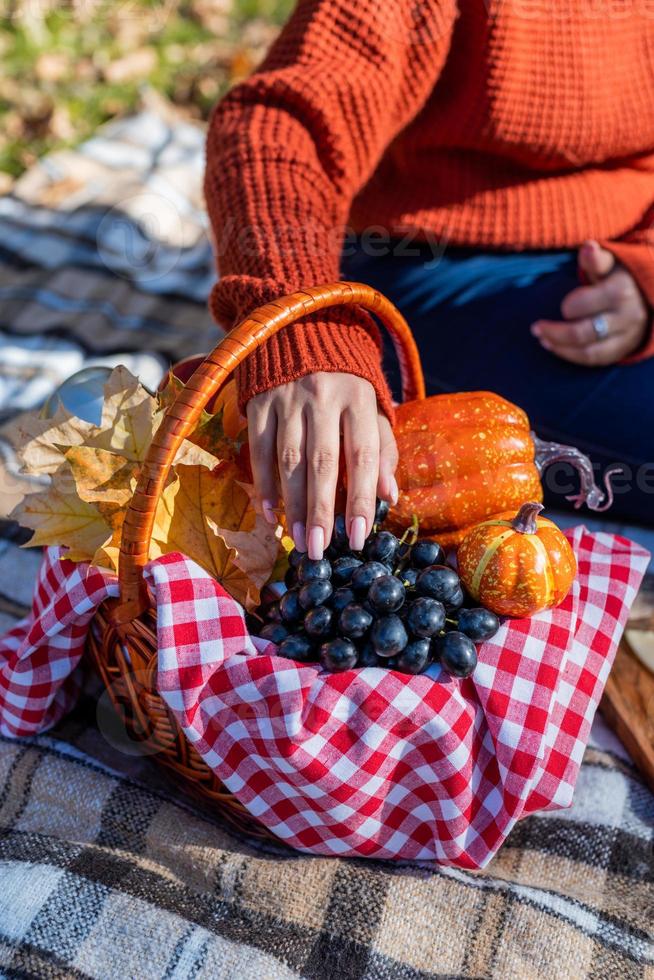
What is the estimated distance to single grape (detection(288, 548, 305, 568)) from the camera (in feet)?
2.93

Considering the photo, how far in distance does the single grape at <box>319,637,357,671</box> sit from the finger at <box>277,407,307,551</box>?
4.3 inches

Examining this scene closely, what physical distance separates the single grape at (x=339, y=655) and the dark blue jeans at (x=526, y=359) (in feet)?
2.08

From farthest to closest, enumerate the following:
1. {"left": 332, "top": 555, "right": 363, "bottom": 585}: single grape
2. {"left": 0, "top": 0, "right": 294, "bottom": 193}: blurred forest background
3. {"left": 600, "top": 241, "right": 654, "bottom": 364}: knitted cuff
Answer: {"left": 0, "top": 0, "right": 294, "bottom": 193}: blurred forest background
{"left": 600, "top": 241, "right": 654, "bottom": 364}: knitted cuff
{"left": 332, "top": 555, "right": 363, "bottom": 585}: single grape

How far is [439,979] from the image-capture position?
853mm

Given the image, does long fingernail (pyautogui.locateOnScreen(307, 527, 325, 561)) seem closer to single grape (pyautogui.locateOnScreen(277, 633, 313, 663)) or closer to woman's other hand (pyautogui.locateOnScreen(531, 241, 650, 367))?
single grape (pyautogui.locateOnScreen(277, 633, 313, 663))

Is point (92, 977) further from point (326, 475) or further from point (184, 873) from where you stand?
point (326, 475)

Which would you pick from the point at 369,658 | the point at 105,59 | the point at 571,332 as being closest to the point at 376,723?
the point at 369,658

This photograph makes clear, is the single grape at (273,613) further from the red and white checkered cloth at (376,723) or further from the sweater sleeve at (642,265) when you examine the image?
the sweater sleeve at (642,265)

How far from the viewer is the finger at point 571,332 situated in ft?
4.07

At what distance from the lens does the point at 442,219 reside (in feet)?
4.33

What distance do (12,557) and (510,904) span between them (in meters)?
0.92

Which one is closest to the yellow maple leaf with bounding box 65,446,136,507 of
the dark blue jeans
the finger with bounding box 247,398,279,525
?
the finger with bounding box 247,398,279,525

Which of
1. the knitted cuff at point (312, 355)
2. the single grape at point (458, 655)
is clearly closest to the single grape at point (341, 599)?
the single grape at point (458, 655)

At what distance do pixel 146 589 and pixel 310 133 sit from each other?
66 cm
